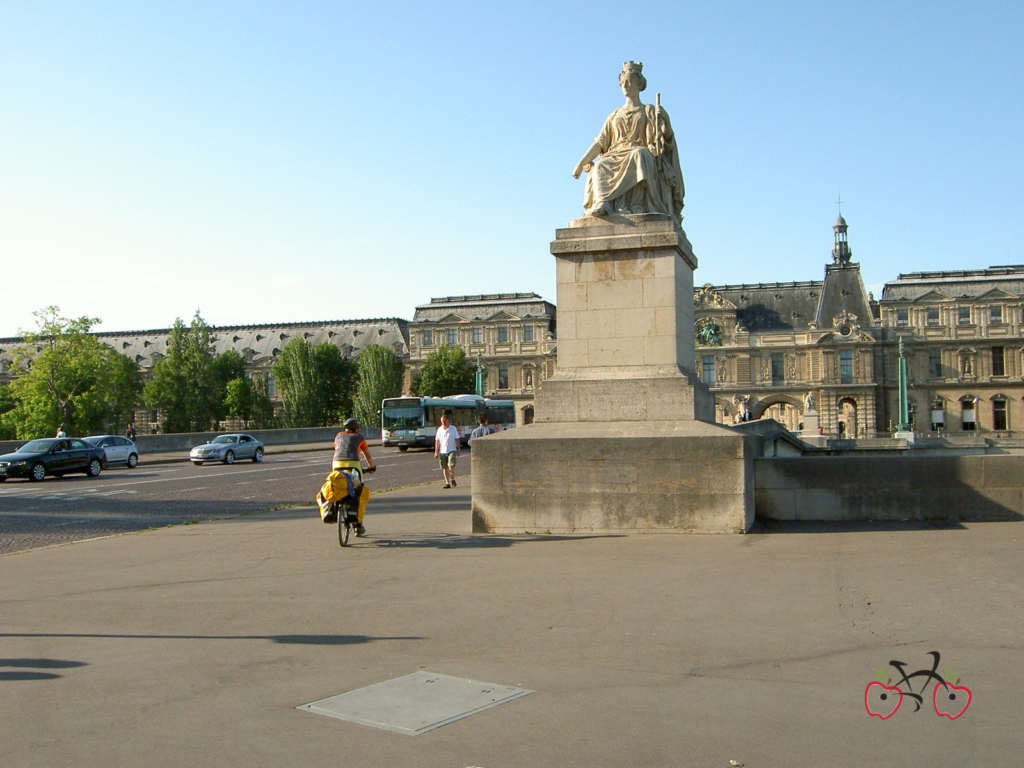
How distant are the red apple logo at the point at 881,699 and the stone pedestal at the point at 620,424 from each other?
5415mm

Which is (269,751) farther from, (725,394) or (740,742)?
(725,394)

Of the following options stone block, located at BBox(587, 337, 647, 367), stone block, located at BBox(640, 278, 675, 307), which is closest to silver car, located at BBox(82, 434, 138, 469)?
stone block, located at BBox(587, 337, 647, 367)

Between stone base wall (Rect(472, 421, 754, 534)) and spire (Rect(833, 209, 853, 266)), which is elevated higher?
spire (Rect(833, 209, 853, 266))

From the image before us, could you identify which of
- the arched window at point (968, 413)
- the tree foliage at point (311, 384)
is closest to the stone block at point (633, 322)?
the tree foliage at point (311, 384)

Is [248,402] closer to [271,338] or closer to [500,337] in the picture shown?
[271,338]

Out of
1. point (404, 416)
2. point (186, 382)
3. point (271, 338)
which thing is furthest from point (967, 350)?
point (271, 338)

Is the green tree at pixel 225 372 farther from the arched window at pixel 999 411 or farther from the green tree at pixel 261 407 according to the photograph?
the arched window at pixel 999 411

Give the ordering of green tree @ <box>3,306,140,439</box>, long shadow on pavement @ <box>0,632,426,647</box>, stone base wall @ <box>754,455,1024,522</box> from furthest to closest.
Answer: green tree @ <box>3,306,140,439</box> → stone base wall @ <box>754,455,1024,522</box> → long shadow on pavement @ <box>0,632,426,647</box>

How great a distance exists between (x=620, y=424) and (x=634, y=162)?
3.39 meters

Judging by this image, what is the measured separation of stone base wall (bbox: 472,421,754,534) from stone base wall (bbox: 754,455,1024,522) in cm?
92

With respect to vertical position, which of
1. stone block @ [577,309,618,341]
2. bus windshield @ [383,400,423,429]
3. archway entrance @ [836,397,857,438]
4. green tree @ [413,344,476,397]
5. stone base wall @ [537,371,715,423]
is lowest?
archway entrance @ [836,397,857,438]

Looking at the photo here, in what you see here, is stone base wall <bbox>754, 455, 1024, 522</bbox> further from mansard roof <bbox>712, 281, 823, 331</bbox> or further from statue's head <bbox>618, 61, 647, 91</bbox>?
mansard roof <bbox>712, 281, 823, 331</bbox>

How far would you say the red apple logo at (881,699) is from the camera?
4.81m

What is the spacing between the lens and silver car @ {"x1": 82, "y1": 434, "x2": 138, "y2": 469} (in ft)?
128
